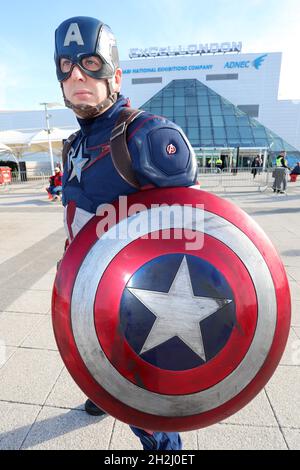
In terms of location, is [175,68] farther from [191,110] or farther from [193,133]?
[193,133]

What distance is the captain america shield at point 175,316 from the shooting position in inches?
33.0

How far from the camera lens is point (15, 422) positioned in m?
1.80

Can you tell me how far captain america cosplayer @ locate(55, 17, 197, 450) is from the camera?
1.08 metres

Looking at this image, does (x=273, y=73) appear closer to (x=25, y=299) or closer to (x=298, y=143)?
(x=298, y=143)

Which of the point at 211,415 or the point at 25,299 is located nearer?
the point at 211,415

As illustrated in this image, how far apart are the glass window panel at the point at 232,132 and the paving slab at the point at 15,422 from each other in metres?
33.0

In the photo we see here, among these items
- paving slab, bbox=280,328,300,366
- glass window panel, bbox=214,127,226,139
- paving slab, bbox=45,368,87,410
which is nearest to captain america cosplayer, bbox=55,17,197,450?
paving slab, bbox=45,368,87,410

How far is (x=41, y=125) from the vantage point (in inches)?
1746

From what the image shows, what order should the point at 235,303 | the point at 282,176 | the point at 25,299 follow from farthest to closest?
the point at 282,176
the point at 25,299
the point at 235,303

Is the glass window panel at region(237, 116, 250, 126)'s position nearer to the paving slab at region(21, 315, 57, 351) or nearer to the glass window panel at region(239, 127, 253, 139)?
the glass window panel at region(239, 127, 253, 139)

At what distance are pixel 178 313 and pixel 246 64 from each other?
4989 cm

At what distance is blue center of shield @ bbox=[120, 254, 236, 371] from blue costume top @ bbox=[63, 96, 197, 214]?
37cm

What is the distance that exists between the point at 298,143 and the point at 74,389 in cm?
4683
